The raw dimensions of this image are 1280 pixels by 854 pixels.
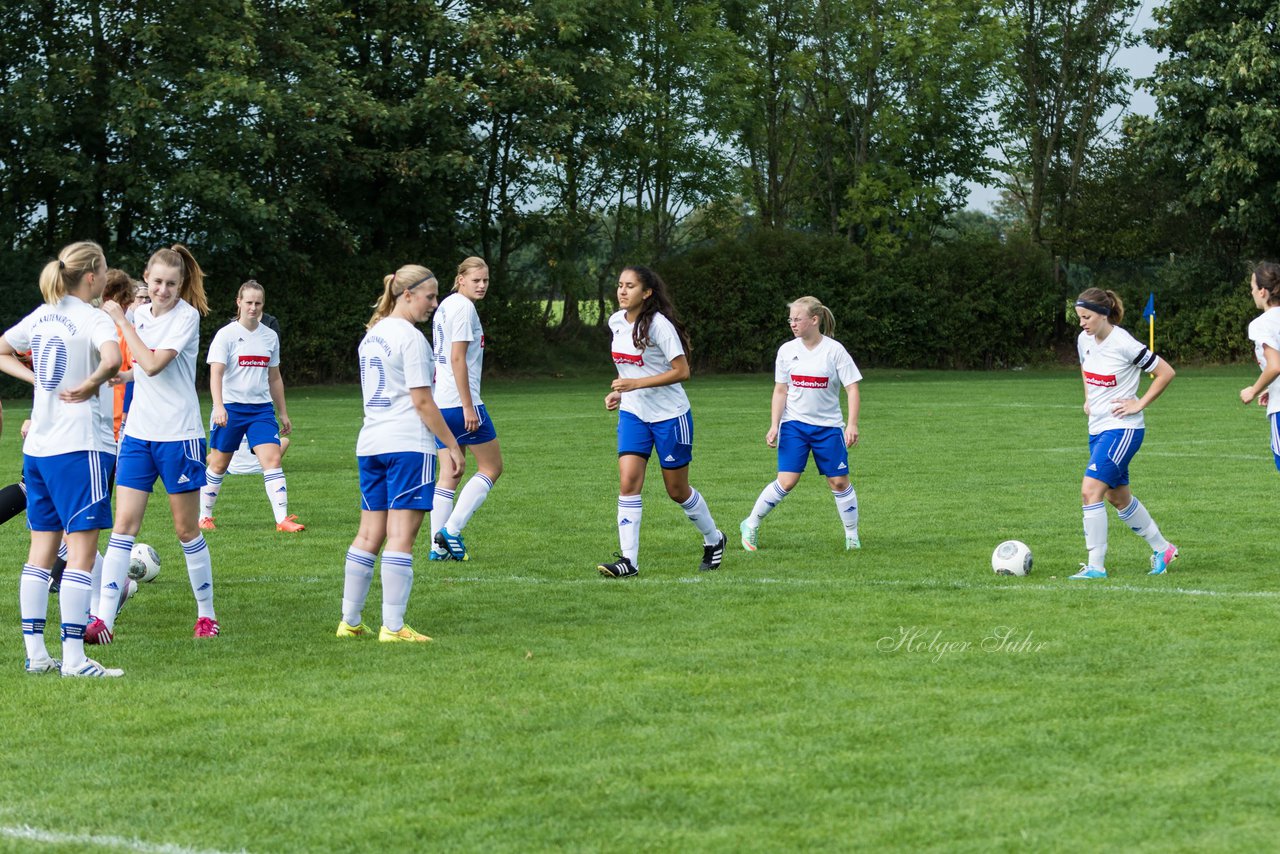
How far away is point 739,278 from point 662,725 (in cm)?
3691

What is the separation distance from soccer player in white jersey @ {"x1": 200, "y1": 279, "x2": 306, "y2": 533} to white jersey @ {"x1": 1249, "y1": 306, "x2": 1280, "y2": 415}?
701cm

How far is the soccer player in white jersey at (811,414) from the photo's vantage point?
10.8m

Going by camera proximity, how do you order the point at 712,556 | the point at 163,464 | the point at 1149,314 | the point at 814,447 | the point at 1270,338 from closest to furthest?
1. the point at 163,464
2. the point at 1270,338
3. the point at 712,556
4. the point at 814,447
5. the point at 1149,314

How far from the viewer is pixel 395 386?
734 cm

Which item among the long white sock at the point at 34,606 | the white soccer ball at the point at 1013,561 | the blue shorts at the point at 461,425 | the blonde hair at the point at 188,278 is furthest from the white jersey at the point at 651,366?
the long white sock at the point at 34,606

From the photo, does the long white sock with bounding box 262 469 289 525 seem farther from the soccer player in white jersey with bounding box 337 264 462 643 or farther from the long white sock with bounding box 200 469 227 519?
the soccer player in white jersey with bounding box 337 264 462 643

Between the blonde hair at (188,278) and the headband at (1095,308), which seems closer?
the blonde hair at (188,278)

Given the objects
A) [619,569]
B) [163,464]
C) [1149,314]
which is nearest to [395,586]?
[163,464]

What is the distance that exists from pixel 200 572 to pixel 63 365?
142 cm

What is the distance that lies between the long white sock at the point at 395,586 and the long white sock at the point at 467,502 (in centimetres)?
308

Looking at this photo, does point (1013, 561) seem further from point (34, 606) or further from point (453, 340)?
point (34, 606)

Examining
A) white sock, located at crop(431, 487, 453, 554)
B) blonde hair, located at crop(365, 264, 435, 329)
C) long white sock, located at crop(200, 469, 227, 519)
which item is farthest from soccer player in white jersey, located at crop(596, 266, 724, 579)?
long white sock, located at crop(200, 469, 227, 519)

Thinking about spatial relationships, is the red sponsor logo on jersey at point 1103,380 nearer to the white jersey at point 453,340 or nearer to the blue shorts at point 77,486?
the white jersey at point 453,340

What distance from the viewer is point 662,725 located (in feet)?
19.0
